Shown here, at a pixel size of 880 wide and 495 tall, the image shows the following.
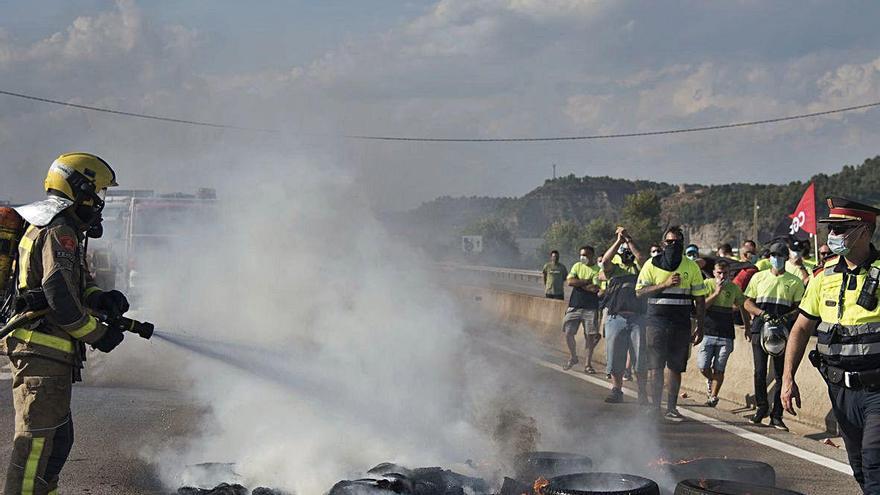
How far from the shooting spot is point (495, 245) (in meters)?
65.7

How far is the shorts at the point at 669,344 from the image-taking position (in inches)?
385

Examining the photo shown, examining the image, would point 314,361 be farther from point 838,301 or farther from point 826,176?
point 826,176

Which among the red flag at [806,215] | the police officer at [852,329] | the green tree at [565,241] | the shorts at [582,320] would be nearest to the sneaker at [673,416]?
the shorts at [582,320]

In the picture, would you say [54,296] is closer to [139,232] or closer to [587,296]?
[587,296]

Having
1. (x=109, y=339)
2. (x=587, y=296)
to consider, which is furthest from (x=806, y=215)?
(x=109, y=339)

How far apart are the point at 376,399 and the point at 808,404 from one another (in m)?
5.03

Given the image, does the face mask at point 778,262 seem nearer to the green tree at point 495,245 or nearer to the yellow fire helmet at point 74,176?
the yellow fire helmet at point 74,176

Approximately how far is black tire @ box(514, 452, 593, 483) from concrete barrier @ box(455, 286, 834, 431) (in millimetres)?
3990

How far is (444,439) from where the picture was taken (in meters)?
7.05

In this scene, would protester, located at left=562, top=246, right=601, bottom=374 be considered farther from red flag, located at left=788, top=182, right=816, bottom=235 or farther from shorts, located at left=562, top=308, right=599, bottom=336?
red flag, located at left=788, top=182, right=816, bottom=235

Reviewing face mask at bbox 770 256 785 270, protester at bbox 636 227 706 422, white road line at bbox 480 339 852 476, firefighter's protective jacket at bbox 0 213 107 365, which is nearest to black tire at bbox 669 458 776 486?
white road line at bbox 480 339 852 476

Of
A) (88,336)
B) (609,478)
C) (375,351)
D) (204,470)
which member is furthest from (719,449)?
(88,336)

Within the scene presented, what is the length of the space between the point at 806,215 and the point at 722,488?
11.5 meters

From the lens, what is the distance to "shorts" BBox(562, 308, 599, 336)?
13.9 meters
